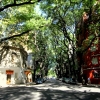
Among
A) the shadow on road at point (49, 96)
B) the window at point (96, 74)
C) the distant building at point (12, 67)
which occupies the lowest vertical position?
the shadow on road at point (49, 96)

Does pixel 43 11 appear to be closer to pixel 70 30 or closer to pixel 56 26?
pixel 56 26

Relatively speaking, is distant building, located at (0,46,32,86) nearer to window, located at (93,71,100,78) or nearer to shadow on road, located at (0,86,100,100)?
window, located at (93,71,100,78)

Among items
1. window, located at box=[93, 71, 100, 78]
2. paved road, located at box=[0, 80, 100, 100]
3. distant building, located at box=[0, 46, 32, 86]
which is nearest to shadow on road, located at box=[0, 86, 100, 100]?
paved road, located at box=[0, 80, 100, 100]

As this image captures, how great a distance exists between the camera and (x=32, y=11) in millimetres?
16125

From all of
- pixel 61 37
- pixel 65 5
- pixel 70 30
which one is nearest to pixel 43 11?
pixel 65 5

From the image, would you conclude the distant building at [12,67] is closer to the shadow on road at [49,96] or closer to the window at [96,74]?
the window at [96,74]

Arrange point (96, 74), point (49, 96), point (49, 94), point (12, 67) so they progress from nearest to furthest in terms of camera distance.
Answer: point (49, 96)
point (49, 94)
point (96, 74)
point (12, 67)

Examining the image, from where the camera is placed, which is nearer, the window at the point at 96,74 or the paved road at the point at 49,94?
the paved road at the point at 49,94

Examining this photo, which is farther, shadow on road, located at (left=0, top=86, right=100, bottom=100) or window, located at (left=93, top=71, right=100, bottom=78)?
window, located at (left=93, top=71, right=100, bottom=78)

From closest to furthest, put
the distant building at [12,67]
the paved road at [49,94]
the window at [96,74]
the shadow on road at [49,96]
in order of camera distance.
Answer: the shadow on road at [49,96], the paved road at [49,94], the window at [96,74], the distant building at [12,67]

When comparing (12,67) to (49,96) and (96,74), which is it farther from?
(49,96)

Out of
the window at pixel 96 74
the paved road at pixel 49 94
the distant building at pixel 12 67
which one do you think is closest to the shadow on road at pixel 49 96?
the paved road at pixel 49 94

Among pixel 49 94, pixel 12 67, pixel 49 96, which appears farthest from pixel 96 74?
pixel 49 96

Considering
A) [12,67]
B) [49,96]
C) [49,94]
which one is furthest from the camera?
[12,67]
